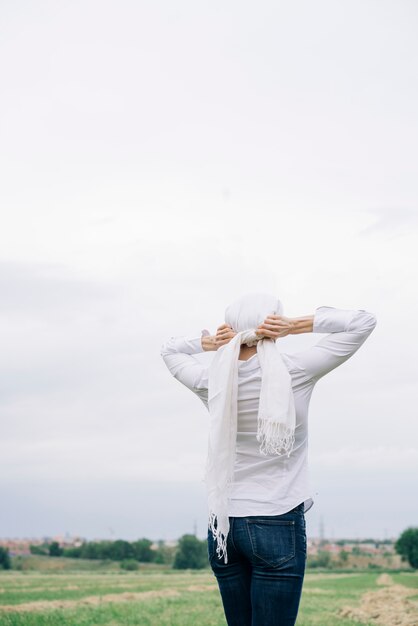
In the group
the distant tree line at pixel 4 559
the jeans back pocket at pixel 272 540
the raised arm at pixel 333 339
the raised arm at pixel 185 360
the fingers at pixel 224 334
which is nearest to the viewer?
the jeans back pocket at pixel 272 540

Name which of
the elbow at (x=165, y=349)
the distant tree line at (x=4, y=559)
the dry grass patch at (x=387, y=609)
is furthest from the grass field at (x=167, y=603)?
the elbow at (x=165, y=349)

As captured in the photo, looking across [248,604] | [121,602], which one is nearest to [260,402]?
[248,604]

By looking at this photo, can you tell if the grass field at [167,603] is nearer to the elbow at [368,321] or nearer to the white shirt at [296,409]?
the white shirt at [296,409]

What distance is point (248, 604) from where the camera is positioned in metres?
2.43

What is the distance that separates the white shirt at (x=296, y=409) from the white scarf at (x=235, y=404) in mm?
42

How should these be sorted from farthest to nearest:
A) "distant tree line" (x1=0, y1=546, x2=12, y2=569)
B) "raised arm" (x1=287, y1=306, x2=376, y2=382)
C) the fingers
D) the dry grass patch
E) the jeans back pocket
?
"distant tree line" (x1=0, y1=546, x2=12, y2=569) < the dry grass patch < the fingers < "raised arm" (x1=287, y1=306, x2=376, y2=382) < the jeans back pocket

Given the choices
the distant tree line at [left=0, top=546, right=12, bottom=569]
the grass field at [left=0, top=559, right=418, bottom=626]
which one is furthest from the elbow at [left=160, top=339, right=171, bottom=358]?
the distant tree line at [left=0, top=546, right=12, bottom=569]

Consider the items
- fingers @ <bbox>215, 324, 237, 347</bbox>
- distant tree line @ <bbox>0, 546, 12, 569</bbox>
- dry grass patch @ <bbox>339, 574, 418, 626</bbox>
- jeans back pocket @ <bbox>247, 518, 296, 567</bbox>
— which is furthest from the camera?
distant tree line @ <bbox>0, 546, 12, 569</bbox>

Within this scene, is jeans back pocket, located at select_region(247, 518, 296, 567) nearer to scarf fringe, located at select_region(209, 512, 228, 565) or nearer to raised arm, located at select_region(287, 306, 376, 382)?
scarf fringe, located at select_region(209, 512, 228, 565)

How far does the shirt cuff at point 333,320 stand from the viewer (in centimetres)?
246

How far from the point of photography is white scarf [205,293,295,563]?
91.6 inches

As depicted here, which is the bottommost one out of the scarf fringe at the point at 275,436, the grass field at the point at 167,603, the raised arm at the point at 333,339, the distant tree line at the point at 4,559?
the grass field at the point at 167,603

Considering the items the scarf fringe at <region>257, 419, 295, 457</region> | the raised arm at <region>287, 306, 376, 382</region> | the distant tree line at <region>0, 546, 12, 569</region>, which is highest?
the raised arm at <region>287, 306, 376, 382</region>

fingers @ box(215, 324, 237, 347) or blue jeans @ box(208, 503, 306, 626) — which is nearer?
blue jeans @ box(208, 503, 306, 626)
